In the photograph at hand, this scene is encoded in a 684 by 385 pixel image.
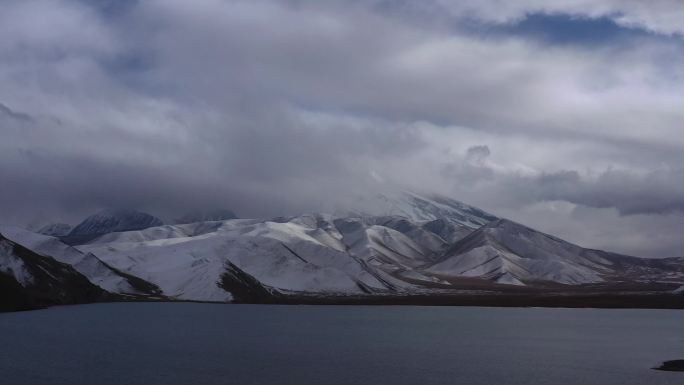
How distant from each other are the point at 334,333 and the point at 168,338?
34569 millimetres

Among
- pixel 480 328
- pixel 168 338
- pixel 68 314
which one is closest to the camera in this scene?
pixel 168 338

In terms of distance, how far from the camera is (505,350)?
376 feet

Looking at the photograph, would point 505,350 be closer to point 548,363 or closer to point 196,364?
point 548,363

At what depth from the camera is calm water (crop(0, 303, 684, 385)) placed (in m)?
82.0

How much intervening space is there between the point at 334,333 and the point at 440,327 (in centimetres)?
3387

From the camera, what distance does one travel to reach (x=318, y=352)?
106188mm

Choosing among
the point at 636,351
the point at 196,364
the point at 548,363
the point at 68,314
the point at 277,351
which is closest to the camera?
the point at 196,364

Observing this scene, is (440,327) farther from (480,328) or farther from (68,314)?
(68,314)

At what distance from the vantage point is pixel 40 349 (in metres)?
101

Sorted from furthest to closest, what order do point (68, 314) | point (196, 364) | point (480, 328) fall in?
point (68, 314), point (480, 328), point (196, 364)

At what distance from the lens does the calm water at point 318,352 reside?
8200cm

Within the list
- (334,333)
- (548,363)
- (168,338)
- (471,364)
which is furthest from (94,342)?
(548,363)

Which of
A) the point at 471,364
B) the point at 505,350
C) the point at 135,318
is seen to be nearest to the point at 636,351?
the point at 505,350

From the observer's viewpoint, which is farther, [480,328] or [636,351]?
[480,328]
